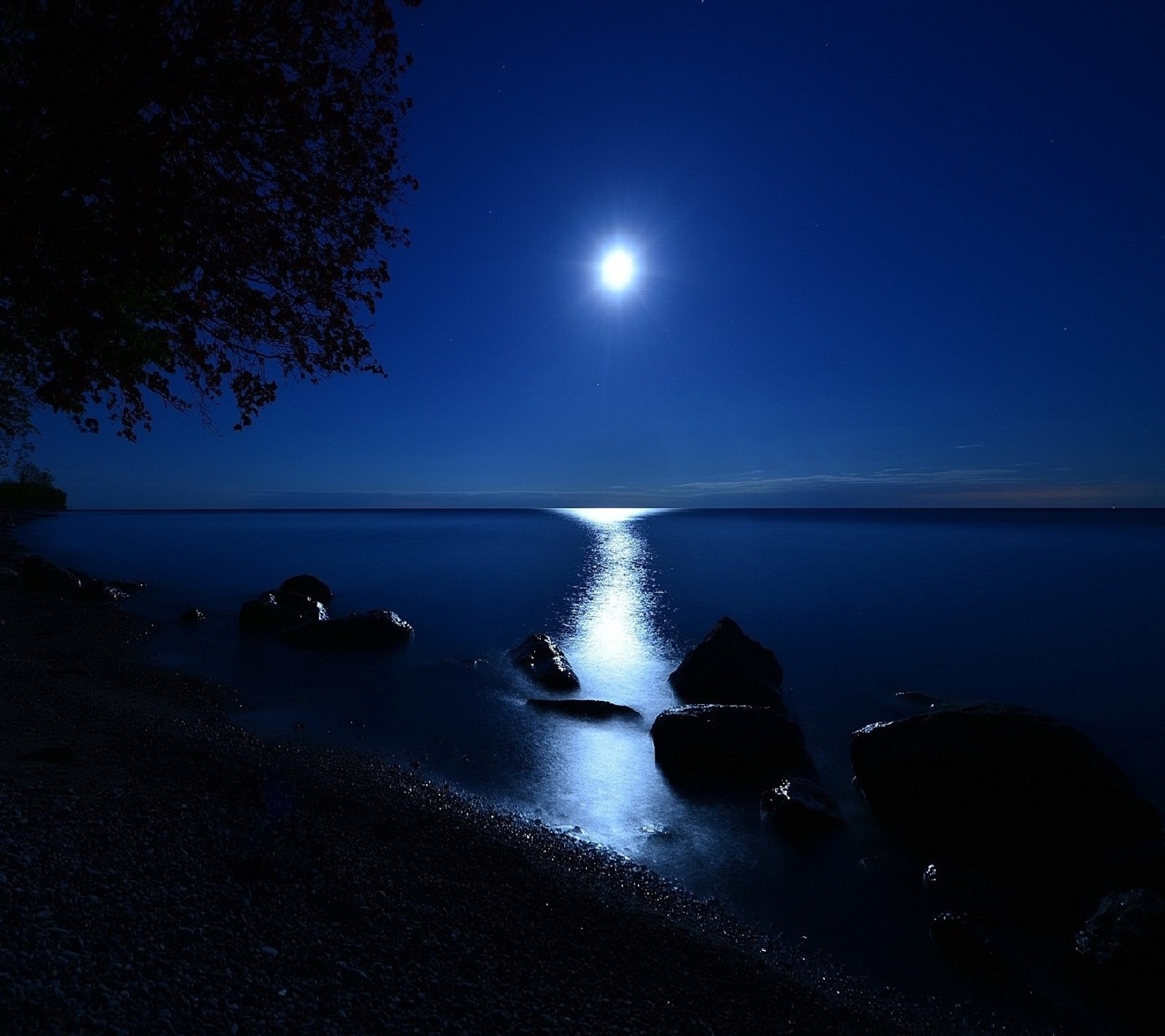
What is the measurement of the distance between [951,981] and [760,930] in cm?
202

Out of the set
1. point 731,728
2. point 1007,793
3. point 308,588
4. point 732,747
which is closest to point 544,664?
point 731,728

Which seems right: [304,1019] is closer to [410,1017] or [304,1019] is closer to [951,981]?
[410,1017]

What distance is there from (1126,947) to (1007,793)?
9.08 feet

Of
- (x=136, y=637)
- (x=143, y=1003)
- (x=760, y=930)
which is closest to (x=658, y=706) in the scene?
(x=760, y=930)

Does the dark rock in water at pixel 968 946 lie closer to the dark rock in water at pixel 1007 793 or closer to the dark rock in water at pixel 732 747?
the dark rock in water at pixel 1007 793

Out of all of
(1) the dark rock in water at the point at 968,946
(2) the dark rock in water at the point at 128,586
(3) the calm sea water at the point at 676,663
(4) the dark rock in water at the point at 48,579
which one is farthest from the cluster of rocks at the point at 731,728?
(2) the dark rock in water at the point at 128,586

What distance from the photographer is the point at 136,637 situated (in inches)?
742

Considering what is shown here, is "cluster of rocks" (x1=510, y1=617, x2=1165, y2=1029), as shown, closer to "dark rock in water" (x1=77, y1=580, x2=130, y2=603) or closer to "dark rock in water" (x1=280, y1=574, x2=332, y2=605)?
"dark rock in water" (x1=280, y1=574, x2=332, y2=605)

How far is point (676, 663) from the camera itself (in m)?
20.1

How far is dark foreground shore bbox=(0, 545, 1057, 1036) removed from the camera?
158 inches

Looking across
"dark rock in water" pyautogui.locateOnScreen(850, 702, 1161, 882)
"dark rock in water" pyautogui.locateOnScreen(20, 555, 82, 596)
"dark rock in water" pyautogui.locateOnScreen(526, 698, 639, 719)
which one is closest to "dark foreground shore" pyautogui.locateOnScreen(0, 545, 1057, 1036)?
"dark rock in water" pyautogui.locateOnScreen(850, 702, 1161, 882)

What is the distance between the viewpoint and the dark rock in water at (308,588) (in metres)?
27.9

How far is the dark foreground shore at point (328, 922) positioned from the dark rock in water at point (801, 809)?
8.10ft

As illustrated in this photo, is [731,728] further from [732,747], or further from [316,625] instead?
[316,625]
